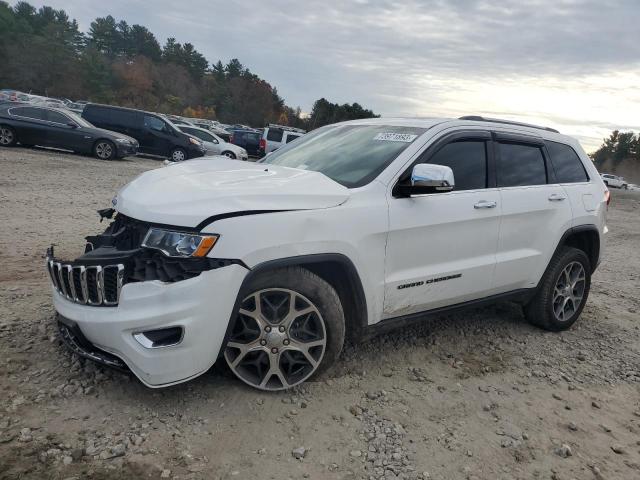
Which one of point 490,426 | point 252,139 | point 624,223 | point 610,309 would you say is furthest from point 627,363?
point 252,139

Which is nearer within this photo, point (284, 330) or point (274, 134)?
point (284, 330)

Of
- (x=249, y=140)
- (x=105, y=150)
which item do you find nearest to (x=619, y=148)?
(x=249, y=140)

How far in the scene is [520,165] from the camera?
432 centimetres

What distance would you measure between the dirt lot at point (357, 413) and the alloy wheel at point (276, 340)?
5.3 inches

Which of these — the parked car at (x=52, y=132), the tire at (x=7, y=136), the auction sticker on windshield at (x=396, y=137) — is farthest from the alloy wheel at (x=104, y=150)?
the auction sticker on windshield at (x=396, y=137)

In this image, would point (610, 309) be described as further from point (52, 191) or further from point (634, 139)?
point (634, 139)

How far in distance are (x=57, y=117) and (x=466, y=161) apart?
593 inches

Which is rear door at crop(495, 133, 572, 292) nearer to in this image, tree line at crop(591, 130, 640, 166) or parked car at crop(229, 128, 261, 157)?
parked car at crop(229, 128, 261, 157)

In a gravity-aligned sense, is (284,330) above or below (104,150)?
below

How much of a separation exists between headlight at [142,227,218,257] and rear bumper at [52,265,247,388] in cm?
13

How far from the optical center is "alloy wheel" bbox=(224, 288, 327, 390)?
9.75ft

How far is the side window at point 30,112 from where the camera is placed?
15203mm

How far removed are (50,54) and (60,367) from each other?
78.6m

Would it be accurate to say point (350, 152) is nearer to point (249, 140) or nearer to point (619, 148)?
point (249, 140)
